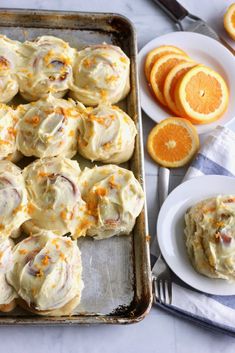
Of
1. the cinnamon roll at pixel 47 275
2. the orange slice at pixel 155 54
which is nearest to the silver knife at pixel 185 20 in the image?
the orange slice at pixel 155 54

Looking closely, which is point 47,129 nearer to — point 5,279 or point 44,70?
point 44,70

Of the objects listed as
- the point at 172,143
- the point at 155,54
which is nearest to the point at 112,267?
the point at 172,143

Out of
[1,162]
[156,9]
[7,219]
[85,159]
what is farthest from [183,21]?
[7,219]

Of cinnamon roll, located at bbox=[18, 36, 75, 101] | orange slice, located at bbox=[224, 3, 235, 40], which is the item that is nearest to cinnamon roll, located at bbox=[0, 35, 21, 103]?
cinnamon roll, located at bbox=[18, 36, 75, 101]

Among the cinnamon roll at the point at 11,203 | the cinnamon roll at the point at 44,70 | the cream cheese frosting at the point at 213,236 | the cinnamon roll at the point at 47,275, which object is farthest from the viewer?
the cinnamon roll at the point at 44,70

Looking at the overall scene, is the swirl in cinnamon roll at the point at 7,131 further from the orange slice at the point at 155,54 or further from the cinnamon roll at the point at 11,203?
the orange slice at the point at 155,54

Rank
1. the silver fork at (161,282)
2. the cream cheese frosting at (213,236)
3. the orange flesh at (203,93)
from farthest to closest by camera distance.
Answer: the orange flesh at (203,93) < the silver fork at (161,282) < the cream cheese frosting at (213,236)

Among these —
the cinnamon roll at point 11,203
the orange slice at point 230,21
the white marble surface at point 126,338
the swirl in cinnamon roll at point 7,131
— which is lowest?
the white marble surface at point 126,338

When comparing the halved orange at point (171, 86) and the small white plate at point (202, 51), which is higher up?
the small white plate at point (202, 51)
